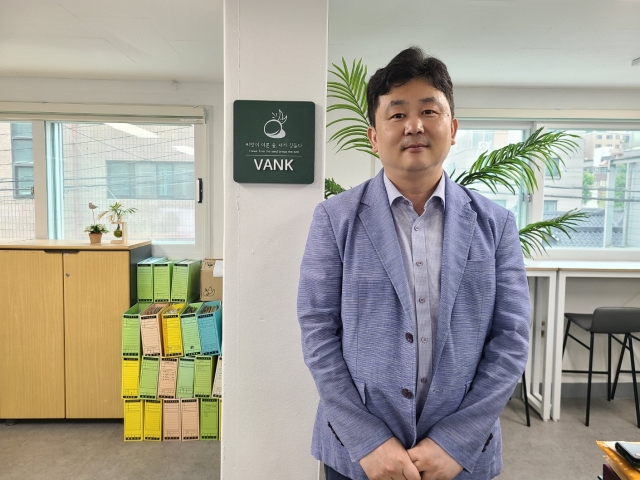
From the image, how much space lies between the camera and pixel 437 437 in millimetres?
1092

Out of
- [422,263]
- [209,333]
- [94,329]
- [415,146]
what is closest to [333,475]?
[422,263]

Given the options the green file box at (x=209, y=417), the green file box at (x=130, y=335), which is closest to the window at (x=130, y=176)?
the green file box at (x=130, y=335)

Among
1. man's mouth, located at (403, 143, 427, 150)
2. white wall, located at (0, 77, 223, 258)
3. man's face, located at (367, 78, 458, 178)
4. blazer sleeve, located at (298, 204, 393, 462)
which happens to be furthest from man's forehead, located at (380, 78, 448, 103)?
white wall, located at (0, 77, 223, 258)

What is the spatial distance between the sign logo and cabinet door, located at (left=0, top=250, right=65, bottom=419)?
215 cm

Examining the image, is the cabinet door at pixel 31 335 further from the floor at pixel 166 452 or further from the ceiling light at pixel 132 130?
the ceiling light at pixel 132 130

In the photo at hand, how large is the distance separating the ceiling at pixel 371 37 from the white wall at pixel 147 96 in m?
0.10

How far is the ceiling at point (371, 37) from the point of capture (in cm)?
226

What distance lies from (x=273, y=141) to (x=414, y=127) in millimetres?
666

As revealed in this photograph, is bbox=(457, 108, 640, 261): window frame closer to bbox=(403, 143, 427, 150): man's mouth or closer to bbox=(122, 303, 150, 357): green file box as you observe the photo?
bbox=(403, 143, 427, 150): man's mouth

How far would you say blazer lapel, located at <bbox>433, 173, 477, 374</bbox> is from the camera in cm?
111

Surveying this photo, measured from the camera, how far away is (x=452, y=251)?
1147mm

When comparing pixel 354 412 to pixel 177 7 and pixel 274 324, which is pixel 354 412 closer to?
pixel 274 324

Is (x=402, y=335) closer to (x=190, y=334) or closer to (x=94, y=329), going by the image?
(x=190, y=334)

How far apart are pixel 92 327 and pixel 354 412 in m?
2.56
